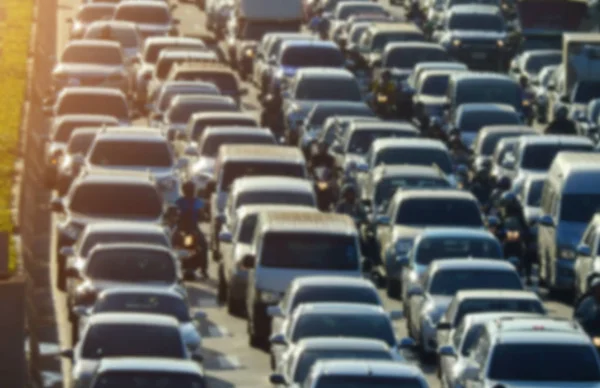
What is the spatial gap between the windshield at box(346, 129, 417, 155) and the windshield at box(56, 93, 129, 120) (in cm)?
610

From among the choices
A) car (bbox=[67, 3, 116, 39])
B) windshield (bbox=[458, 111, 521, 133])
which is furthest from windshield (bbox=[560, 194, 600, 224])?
car (bbox=[67, 3, 116, 39])

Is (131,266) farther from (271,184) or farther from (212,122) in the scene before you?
(212,122)

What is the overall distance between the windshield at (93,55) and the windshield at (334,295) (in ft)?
93.7

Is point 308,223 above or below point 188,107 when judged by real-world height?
above

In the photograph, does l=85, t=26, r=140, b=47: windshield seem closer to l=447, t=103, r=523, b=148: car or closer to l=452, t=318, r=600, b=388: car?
l=447, t=103, r=523, b=148: car

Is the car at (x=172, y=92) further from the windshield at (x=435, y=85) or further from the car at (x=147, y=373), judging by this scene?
the car at (x=147, y=373)

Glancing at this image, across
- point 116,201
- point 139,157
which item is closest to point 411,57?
point 139,157

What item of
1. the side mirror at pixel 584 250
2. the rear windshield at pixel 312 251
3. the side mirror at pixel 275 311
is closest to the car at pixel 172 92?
the rear windshield at pixel 312 251

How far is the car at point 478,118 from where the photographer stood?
2165 inches

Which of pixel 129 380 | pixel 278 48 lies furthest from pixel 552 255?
pixel 278 48

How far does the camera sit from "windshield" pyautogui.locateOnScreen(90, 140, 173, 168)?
1857 inches

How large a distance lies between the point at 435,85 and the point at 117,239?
21781mm

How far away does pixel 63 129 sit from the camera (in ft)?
174

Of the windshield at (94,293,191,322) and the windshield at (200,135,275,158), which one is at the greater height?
the windshield at (94,293,191,322)
